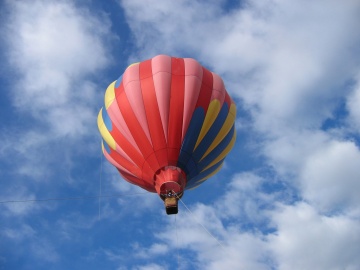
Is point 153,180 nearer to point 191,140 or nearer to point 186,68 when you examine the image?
point 191,140

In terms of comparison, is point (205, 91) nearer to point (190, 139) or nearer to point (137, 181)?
point (190, 139)

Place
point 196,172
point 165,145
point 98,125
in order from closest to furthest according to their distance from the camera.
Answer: point 165,145 < point 196,172 < point 98,125

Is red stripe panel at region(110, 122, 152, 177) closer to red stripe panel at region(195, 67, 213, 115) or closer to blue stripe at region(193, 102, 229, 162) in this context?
blue stripe at region(193, 102, 229, 162)

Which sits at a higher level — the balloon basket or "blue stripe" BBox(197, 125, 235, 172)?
"blue stripe" BBox(197, 125, 235, 172)

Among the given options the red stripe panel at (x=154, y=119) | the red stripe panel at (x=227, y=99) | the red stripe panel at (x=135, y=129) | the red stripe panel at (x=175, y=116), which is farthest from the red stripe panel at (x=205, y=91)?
the red stripe panel at (x=135, y=129)

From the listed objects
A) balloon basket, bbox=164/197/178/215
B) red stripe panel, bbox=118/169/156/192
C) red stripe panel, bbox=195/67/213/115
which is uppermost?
red stripe panel, bbox=195/67/213/115

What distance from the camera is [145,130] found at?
11859mm

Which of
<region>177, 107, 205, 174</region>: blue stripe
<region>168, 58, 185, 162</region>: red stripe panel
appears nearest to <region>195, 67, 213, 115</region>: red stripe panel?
<region>177, 107, 205, 174</region>: blue stripe

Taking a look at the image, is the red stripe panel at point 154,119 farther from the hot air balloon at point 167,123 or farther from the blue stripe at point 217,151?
the blue stripe at point 217,151

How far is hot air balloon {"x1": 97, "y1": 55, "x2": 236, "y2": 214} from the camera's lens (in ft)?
38.3

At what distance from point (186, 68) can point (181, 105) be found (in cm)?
134

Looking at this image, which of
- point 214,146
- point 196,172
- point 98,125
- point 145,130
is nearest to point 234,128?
point 214,146

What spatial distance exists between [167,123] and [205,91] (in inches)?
61.2

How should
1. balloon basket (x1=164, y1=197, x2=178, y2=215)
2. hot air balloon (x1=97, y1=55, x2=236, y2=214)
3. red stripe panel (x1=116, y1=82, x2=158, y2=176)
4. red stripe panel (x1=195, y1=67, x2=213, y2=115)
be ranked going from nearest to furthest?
balloon basket (x1=164, y1=197, x2=178, y2=215) → hot air balloon (x1=97, y1=55, x2=236, y2=214) → red stripe panel (x1=116, y1=82, x2=158, y2=176) → red stripe panel (x1=195, y1=67, x2=213, y2=115)
